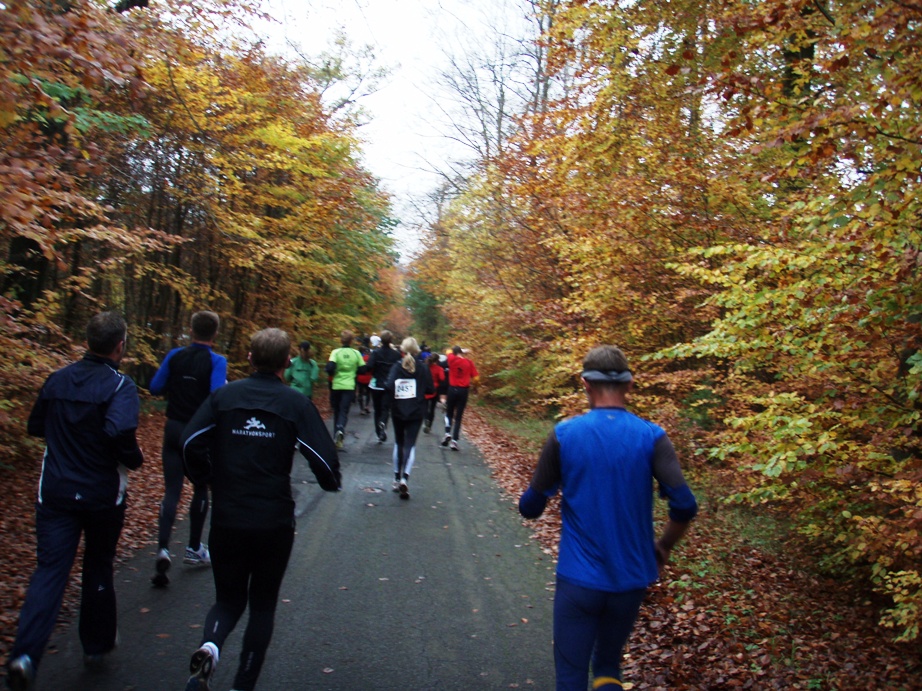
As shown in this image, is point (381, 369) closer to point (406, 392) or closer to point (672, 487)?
point (406, 392)

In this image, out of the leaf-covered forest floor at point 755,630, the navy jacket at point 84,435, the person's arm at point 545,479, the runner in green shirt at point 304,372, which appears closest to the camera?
the person's arm at point 545,479

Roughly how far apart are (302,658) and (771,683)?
319cm

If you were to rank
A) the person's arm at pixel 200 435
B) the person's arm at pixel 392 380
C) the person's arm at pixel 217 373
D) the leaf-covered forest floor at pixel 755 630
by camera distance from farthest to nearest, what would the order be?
the person's arm at pixel 392 380, the person's arm at pixel 217 373, the leaf-covered forest floor at pixel 755 630, the person's arm at pixel 200 435

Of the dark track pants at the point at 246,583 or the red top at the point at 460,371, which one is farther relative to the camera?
the red top at the point at 460,371

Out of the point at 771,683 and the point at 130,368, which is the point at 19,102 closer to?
the point at 771,683

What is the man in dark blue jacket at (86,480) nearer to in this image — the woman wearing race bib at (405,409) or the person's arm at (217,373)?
the person's arm at (217,373)

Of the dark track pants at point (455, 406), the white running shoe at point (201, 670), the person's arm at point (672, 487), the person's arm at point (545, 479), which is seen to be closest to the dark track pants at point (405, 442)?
the dark track pants at point (455, 406)

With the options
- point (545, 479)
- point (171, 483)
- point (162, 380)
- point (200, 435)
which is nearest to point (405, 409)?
point (171, 483)

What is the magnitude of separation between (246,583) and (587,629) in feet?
6.19

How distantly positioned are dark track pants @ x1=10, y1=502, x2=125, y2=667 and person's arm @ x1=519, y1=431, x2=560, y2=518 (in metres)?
2.60

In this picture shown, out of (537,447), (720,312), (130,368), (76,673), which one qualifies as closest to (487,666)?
(76,673)

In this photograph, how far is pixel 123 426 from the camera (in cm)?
434

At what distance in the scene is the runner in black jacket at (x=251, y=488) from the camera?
391cm

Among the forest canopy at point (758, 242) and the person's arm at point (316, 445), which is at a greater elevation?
the forest canopy at point (758, 242)
